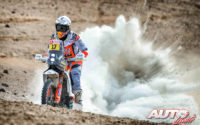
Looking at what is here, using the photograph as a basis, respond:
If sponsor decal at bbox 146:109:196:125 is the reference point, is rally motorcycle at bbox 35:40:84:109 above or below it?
above

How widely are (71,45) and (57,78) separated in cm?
85

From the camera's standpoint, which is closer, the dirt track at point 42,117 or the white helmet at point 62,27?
the dirt track at point 42,117

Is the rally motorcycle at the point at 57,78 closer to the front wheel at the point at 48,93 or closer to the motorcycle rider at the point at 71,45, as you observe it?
the front wheel at the point at 48,93

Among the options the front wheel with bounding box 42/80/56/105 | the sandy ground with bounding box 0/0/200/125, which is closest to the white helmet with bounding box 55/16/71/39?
the front wheel with bounding box 42/80/56/105

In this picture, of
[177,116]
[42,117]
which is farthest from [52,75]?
[177,116]

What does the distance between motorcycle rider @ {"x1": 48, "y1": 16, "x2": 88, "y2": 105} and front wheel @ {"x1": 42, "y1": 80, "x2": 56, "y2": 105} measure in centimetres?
60

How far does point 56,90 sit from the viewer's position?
6773mm

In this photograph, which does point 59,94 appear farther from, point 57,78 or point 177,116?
point 177,116

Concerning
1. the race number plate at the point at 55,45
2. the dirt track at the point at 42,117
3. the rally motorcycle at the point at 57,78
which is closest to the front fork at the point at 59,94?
the rally motorcycle at the point at 57,78

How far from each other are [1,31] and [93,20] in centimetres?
704

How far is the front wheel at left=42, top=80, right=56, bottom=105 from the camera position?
6.41m

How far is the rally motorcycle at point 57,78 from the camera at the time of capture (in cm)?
655

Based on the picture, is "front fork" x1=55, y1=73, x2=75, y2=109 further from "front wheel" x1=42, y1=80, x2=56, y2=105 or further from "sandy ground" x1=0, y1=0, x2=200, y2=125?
"sandy ground" x1=0, y1=0, x2=200, y2=125

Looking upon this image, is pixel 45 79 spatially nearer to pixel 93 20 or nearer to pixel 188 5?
pixel 93 20
